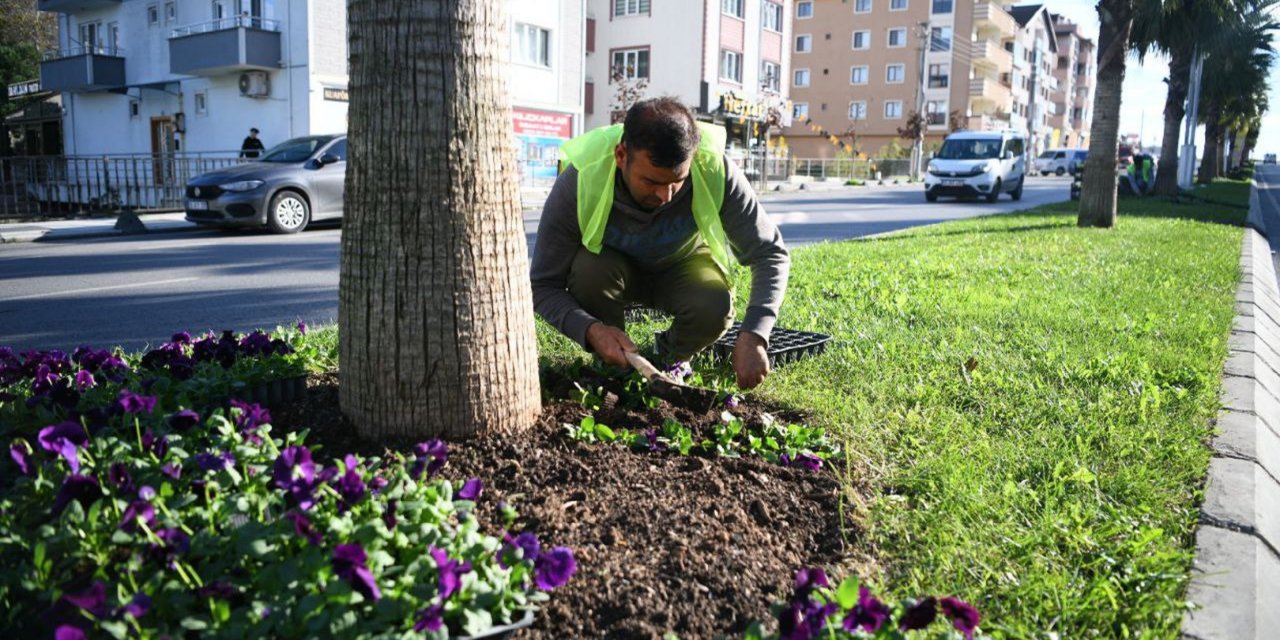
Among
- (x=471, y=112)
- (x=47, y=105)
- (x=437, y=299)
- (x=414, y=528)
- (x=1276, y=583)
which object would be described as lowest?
(x=1276, y=583)

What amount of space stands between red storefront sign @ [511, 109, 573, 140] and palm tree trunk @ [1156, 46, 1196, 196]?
16.7m

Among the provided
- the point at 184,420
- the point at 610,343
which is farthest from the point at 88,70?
the point at 184,420

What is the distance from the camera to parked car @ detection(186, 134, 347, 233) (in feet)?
44.2

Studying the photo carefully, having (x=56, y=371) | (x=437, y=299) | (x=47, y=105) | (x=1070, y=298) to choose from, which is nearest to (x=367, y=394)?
(x=437, y=299)

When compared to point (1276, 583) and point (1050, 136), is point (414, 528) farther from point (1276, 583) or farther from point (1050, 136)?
point (1050, 136)

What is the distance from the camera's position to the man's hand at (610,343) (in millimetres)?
3322

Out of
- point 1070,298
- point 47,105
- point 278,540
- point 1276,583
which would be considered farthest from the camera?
point 47,105

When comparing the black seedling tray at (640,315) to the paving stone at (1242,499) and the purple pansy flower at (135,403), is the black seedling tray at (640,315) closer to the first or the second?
the paving stone at (1242,499)

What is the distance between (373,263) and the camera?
2.62 metres

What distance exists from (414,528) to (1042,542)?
171cm

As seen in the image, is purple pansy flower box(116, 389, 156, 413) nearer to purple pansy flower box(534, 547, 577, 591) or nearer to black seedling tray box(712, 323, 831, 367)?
purple pansy flower box(534, 547, 577, 591)

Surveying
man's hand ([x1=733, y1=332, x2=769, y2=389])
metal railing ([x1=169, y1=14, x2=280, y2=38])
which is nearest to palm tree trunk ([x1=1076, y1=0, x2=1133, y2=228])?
man's hand ([x1=733, y1=332, x2=769, y2=389])

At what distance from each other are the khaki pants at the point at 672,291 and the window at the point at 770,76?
39.2 metres

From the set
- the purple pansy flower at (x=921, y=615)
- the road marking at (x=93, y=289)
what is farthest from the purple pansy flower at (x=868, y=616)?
the road marking at (x=93, y=289)
